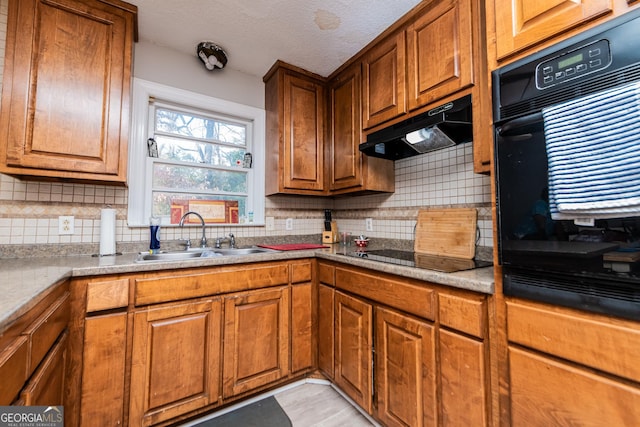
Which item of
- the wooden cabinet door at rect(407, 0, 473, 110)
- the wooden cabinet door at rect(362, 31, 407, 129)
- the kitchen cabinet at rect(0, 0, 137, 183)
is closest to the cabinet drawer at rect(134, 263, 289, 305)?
the kitchen cabinet at rect(0, 0, 137, 183)

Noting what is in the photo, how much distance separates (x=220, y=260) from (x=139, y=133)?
3.78ft

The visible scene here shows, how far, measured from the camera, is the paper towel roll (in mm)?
1658

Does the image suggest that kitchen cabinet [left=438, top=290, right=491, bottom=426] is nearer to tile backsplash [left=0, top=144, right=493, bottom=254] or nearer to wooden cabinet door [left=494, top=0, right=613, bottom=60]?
tile backsplash [left=0, top=144, right=493, bottom=254]

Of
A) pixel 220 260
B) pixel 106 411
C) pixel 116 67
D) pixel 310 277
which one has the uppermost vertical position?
pixel 116 67

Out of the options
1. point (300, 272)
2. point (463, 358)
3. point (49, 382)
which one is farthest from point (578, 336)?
point (49, 382)

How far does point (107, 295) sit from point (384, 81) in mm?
2012

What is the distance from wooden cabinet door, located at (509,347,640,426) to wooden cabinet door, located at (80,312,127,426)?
5.46 ft

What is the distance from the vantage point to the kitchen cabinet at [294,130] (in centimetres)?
222


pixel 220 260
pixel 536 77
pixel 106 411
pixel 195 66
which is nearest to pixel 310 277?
pixel 220 260

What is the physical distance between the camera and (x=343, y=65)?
2209 mm

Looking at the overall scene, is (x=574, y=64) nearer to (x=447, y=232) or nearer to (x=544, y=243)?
(x=544, y=243)

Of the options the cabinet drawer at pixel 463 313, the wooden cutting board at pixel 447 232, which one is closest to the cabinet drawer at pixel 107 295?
the cabinet drawer at pixel 463 313

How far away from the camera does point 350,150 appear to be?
2127mm

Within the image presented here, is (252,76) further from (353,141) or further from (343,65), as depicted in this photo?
(353,141)
